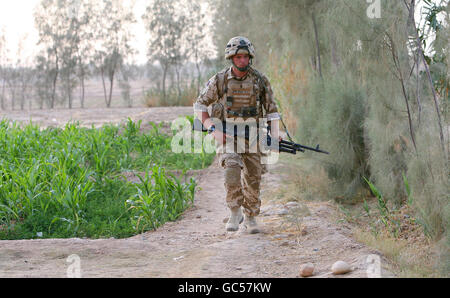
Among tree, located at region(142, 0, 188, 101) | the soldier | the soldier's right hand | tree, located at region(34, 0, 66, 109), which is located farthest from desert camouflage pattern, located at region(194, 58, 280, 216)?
tree, located at region(34, 0, 66, 109)

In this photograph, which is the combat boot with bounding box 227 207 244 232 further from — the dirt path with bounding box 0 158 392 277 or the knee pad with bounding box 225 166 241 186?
the knee pad with bounding box 225 166 241 186

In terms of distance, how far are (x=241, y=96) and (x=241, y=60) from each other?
331 mm

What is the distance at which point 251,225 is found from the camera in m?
4.83

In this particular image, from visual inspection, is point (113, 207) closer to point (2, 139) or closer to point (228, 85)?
point (228, 85)

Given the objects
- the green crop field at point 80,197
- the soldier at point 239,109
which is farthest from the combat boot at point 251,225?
the green crop field at point 80,197

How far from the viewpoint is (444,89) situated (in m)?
4.49

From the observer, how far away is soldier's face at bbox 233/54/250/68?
458 cm

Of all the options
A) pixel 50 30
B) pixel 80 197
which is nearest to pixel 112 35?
pixel 50 30

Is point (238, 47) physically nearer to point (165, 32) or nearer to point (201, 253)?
point (201, 253)

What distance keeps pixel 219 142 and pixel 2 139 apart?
4.79 m

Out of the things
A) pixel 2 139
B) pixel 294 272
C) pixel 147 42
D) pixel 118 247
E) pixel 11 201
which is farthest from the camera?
pixel 147 42

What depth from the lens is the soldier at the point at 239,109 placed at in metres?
4.60

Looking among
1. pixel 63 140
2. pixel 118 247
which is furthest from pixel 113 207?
pixel 63 140

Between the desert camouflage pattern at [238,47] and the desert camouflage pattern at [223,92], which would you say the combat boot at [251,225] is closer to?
the desert camouflage pattern at [223,92]
